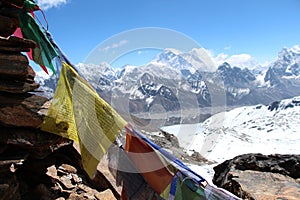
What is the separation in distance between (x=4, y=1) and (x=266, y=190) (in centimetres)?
882

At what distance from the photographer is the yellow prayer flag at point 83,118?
709 centimetres

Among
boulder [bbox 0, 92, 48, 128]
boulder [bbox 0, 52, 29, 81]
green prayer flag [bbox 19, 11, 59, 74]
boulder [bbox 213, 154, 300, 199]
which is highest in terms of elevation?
green prayer flag [bbox 19, 11, 59, 74]

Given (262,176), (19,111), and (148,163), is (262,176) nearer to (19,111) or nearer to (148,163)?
(148,163)

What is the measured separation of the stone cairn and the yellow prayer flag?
38cm

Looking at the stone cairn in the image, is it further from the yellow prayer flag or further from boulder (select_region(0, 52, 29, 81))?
the yellow prayer flag

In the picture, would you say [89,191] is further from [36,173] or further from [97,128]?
[97,128]

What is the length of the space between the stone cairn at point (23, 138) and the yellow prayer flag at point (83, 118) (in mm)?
376

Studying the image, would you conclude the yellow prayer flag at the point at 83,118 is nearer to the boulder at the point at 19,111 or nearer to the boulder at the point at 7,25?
the boulder at the point at 19,111

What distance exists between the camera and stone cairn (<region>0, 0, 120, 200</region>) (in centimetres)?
691

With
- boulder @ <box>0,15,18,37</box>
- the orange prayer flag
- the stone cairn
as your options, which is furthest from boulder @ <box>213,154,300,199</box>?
boulder @ <box>0,15,18,37</box>

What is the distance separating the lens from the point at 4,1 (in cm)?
764

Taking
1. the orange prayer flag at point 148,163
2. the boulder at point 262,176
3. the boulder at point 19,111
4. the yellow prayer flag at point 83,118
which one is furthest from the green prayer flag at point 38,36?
the boulder at point 262,176

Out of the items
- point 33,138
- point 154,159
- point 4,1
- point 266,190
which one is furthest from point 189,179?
point 4,1

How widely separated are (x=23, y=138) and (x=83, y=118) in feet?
5.10
